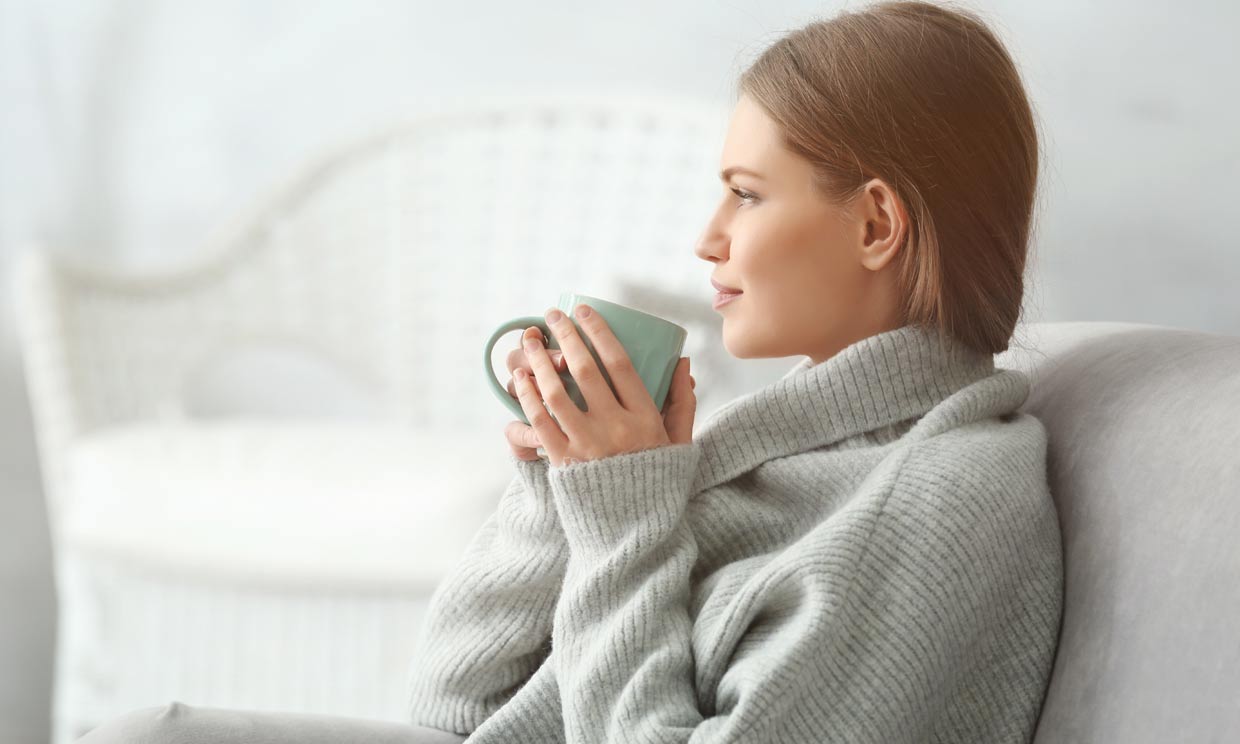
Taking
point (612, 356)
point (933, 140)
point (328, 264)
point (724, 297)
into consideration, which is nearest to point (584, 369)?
point (612, 356)

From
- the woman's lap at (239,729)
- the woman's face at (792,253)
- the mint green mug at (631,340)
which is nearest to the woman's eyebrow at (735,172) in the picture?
the woman's face at (792,253)

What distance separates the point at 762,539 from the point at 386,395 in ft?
5.35

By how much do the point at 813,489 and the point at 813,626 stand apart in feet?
0.49

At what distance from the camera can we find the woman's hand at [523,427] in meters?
0.89

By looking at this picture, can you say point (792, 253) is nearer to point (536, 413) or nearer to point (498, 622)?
point (536, 413)

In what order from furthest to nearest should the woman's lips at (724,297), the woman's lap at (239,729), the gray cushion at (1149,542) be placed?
the woman's lips at (724,297), the woman's lap at (239,729), the gray cushion at (1149,542)

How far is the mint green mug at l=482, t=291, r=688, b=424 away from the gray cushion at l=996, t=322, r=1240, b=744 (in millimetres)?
284

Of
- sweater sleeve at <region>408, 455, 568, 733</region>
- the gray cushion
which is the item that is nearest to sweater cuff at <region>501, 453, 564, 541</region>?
sweater sleeve at <region>408, 455, 568, 733</region>

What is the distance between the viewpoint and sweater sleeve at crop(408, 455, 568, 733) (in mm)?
917

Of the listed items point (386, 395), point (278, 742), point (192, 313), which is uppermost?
point (278, 742)

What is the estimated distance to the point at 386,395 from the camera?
2.42 m

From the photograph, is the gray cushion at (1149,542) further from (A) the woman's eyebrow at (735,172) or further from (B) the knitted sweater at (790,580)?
(A) the woman's eyebrow at (735,172)

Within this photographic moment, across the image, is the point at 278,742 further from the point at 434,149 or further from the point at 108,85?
the point at 108,85

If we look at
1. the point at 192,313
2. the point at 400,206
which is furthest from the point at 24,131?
the point at 400,206
